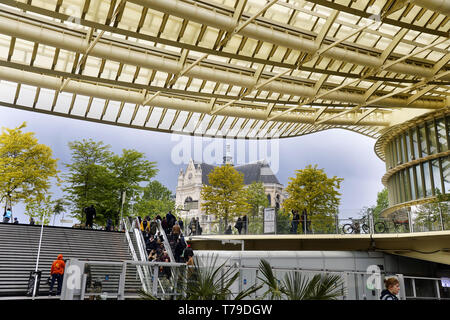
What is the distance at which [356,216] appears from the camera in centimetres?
2306

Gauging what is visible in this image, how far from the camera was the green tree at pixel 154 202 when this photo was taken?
4094 cm

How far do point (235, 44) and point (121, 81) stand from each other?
21.9 ft

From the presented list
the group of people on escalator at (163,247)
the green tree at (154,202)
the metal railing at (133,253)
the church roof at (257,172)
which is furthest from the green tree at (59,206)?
the church roof at (257,172)

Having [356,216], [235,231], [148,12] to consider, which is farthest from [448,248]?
[148,12]

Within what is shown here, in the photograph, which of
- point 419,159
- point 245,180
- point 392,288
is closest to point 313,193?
point 419,159

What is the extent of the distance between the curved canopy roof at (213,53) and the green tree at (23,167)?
9639 millimetres

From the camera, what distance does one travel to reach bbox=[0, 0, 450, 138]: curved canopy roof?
16.0 meters

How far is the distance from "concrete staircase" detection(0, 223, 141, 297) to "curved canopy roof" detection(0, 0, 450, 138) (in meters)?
8.01

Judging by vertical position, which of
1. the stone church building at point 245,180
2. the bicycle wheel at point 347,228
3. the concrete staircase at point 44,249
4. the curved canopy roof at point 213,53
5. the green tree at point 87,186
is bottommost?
the concrete staircase at point 44,249

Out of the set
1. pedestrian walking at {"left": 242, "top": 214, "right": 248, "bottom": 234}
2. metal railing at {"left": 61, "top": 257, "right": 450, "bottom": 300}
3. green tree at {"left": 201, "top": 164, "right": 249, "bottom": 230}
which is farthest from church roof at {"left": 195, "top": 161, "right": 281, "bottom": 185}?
metal railing at {"left": 61, "top": 257, "right": 450, "bottom": 300}

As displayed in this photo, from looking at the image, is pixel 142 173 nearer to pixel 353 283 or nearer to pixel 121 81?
pixel 121 81

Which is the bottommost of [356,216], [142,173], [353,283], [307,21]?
[353,283]

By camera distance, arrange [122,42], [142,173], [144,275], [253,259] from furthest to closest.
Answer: [142,173]
[253,259]
[122,42]
[144,275]

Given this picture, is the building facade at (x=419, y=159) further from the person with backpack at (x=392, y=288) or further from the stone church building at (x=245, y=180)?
the stone church building at (x=245, y=180)
